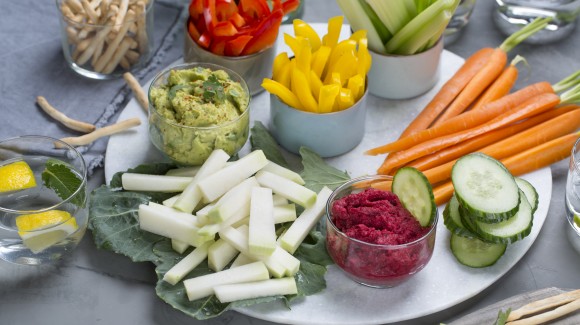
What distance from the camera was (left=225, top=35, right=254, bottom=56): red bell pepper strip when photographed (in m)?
3.16

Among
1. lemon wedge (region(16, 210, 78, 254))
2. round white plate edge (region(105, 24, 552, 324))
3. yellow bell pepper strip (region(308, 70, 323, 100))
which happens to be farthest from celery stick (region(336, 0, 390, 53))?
lemon wedge (region(16, 210, 78, 254))

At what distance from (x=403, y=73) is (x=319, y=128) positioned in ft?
1.58

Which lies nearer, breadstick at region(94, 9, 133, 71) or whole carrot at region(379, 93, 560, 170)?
whole carrot at region(379, 93, 560, 170)

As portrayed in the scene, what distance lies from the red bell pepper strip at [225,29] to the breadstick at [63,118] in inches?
22.9

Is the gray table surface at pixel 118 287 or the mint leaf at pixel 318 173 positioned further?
the mint leaf at pixel 318 173

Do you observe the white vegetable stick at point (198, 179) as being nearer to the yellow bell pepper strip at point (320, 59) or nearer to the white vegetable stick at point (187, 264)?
the white vegetable stick at point (187, 264)

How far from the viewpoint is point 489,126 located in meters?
3.13

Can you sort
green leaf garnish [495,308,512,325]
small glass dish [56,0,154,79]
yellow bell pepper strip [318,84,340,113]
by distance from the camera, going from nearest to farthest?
green leaf garnish [495,308,512,325]
yellow bell pepper strip [318,84,340,113]
small glass dish [56,0,154,79]

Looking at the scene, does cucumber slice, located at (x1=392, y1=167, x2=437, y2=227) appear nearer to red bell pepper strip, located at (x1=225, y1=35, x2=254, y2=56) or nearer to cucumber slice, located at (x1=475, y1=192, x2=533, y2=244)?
cucumber slice, located at (x1=475, y1=192, x2=533, y2=244)

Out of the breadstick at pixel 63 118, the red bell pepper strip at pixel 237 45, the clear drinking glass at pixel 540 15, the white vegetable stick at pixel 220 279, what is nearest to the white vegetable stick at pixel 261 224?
the white vegetable stick at pixel 220 279

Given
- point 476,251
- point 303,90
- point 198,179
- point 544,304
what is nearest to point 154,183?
point 198,179

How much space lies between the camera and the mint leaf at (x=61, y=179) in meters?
2.78

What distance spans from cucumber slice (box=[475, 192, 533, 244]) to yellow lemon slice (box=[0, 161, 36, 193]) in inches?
57.0

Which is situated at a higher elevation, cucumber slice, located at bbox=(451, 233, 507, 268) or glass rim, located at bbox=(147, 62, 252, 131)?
glass rim, located at bbox=(147, 62, 252, 131)
